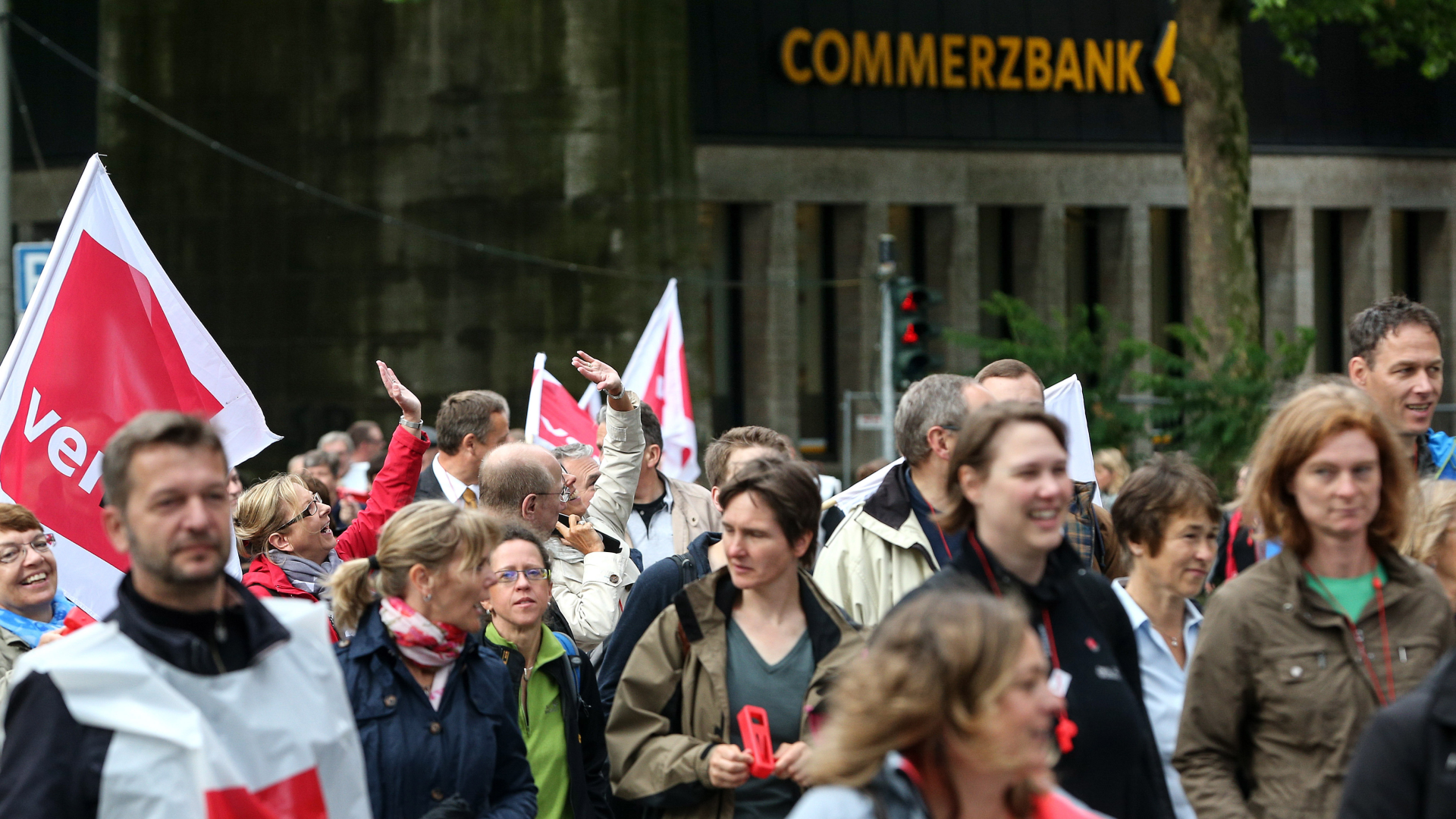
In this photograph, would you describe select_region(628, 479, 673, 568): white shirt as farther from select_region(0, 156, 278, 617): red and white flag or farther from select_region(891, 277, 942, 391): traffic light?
select_region(891, 277, 942, 391): traffic light

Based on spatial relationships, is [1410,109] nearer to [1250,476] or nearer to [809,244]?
[809,244]

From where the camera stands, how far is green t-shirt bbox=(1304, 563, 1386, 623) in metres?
3.79

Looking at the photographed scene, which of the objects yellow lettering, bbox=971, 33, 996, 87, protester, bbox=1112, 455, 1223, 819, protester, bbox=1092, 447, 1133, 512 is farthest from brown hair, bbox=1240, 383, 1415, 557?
yellow lettering, bbox=971, 33, 996, 87

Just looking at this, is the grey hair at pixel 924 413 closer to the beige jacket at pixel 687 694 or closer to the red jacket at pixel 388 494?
the beige jacket at pixel 687 694

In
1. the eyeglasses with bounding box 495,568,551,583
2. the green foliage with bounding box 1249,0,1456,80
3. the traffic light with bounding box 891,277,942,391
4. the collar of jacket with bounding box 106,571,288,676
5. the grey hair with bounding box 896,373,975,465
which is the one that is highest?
the green foliage with bounding box 1249,0,1456,80

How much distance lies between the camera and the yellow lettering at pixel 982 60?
22484mm

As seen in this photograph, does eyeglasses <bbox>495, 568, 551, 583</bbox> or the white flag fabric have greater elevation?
the white flag fabric

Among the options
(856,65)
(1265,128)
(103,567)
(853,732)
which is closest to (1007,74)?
(856,65)

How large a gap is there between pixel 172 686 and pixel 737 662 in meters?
1.63

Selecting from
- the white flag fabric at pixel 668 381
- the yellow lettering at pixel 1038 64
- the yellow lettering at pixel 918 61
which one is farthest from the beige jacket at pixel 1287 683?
the yellow lettering at pixel 1038 64

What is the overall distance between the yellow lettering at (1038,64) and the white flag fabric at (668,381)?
12558 millimetres

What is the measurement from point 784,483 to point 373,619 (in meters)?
1.13

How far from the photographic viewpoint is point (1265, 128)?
24.0 meters

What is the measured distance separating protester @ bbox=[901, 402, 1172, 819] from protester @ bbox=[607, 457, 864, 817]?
2.05 feet
